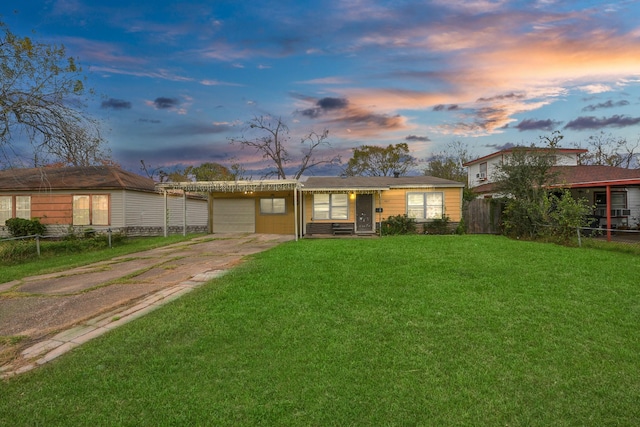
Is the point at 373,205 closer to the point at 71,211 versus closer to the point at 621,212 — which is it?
the point at 621,212

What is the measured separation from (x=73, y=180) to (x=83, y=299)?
14635 millimetres

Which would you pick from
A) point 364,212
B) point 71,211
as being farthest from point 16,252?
point 364,212

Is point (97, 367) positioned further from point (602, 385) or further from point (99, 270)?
point (99, 270)

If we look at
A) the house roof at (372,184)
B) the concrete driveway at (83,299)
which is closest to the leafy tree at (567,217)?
the house roof at (372,184)

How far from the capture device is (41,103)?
26.2 feet

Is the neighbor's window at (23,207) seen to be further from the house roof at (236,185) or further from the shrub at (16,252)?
the house roof at (236,185)

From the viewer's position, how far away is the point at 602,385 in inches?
119

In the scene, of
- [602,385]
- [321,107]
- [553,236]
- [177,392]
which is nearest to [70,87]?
[177,392]

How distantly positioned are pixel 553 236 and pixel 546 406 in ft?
36.9

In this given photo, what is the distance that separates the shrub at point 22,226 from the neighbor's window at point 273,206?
10872 mm

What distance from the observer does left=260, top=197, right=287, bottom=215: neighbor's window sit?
17.4 m

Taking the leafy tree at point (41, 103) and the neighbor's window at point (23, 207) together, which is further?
the neighbor's window at point (23, 207)

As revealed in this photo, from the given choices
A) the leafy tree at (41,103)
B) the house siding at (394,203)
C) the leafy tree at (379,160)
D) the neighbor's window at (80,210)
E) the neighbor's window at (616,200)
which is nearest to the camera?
the leafy tree at (41,103)

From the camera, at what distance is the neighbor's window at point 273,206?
17406mm
